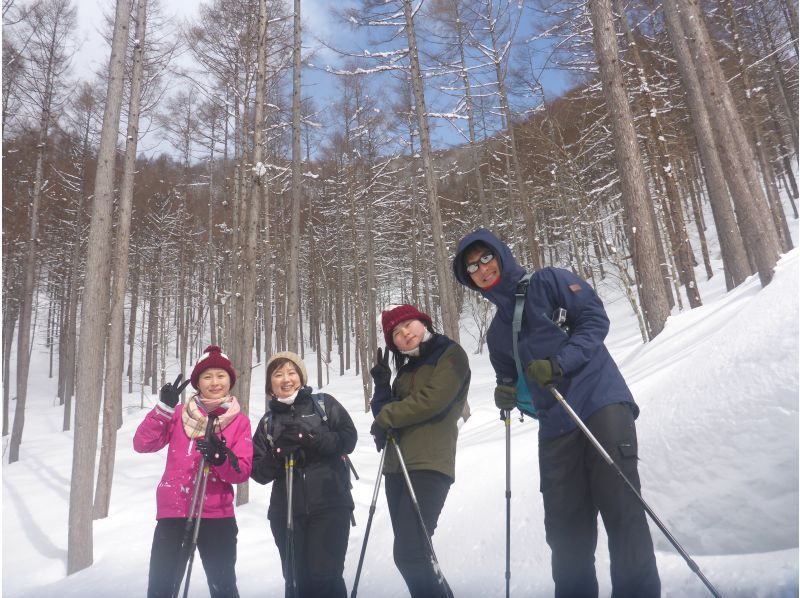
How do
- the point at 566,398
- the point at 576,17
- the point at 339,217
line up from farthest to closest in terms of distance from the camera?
the point at 339,217, the point at 576,17, the point at 566,398

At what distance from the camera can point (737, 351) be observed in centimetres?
275

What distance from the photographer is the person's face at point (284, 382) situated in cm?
301

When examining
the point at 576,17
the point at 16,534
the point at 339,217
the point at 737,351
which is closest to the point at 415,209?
the point at 339,217

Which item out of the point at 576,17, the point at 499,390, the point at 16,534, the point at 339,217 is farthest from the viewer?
the point at 339,217

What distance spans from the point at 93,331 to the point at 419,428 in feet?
17.1

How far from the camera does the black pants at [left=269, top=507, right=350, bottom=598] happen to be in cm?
257

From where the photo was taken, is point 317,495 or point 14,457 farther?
point 14,457

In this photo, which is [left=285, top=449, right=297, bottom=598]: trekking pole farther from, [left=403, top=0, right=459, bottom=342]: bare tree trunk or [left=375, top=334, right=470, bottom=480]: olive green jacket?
[left=403, top=0, right=459, bottom=342]: bare tree trunk

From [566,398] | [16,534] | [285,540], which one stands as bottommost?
[16,534]

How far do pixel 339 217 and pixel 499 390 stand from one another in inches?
688

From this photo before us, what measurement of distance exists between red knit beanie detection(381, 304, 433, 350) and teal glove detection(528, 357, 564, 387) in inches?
37.2

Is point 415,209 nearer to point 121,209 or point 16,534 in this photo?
point 121,209

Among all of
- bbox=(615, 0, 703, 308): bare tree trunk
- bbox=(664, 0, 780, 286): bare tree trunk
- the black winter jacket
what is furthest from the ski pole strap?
bbox=(615, 0, 703, 308): bare tree trunk

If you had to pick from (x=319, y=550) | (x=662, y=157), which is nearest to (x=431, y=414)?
(x=319, y=550)
